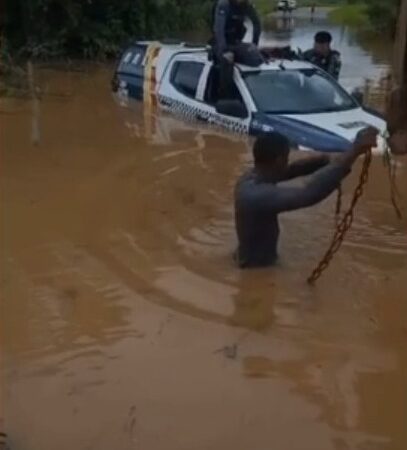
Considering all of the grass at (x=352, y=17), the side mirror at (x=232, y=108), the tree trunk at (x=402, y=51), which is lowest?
the grass at (x=352, y=17)

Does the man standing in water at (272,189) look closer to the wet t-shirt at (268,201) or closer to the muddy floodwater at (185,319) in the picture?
the wet t-shirt at (268,201)

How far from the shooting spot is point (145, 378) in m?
5.64

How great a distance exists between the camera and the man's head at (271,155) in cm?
668

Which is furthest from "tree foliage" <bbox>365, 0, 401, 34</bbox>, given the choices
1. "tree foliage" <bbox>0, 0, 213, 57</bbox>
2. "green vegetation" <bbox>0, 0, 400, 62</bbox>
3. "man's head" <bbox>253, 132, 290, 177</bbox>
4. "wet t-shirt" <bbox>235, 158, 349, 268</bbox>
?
"man's head" <bbox>253, 132, 290, 177</bbox>

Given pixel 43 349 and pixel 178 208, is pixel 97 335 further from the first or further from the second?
pixel 178 208

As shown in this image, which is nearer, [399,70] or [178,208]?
[399,70]

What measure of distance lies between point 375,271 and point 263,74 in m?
4.44

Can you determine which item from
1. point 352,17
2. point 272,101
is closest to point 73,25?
point 272,101

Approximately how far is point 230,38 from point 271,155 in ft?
18.9

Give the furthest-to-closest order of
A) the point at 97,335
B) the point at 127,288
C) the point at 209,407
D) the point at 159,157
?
the point at 159,157, the point at 127,288, the point at 97,335, the point at 209,407

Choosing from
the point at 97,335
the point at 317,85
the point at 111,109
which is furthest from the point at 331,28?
the point at 97,335

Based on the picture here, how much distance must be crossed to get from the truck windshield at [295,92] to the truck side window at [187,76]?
1119 millimetres

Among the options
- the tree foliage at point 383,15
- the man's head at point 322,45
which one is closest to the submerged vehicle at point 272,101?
the man's head at point 322,45

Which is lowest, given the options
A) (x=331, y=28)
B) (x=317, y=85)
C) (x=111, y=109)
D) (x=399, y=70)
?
(x=331, y=28)
